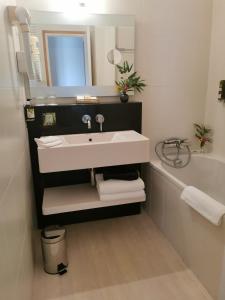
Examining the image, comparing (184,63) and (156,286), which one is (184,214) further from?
(184,63)

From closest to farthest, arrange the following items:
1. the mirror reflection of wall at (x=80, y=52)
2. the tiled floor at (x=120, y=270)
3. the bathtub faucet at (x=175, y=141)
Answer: the tiled floor at (x=120, y=270) < the mirror reflection of wall at (x=80, y=52) < the bathtub faucet at (x=175, y=141)

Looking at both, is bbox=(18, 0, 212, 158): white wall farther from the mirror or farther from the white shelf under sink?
the white shelf under sink

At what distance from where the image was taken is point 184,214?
171cm

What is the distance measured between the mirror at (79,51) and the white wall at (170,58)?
121 mm

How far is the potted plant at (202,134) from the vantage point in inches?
94.7

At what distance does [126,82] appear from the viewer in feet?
6.84

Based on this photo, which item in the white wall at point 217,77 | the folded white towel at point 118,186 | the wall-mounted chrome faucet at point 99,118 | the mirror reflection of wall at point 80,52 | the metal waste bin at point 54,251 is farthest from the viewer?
the white wall at point 217,77

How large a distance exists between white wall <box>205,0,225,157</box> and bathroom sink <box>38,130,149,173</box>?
1003mm

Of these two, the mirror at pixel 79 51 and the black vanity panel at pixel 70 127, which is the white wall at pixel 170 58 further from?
the black vanity panel at pixel 70 127

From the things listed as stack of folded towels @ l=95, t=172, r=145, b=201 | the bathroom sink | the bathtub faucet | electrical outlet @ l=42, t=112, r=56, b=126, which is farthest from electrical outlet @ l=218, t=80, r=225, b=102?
electrical outlet @ l=42, t=112, r=56, b=126

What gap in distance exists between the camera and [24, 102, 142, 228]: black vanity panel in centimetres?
192

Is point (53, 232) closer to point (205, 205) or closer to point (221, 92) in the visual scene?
point (205, 205)

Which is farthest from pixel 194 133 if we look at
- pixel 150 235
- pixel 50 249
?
pixel 50 249

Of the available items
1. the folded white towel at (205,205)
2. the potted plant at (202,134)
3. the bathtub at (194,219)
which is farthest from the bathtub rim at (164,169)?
the folded white towel at (205,205)
